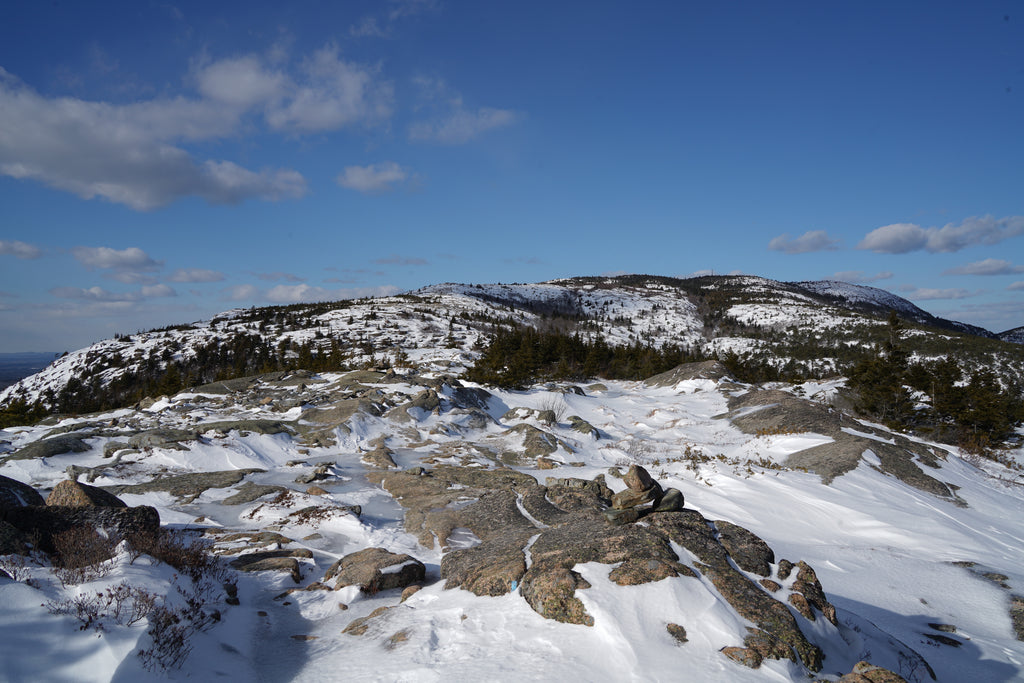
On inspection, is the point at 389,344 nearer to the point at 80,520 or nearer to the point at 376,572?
the point at 80,520

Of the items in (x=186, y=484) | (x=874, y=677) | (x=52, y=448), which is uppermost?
(x=52, y=448)

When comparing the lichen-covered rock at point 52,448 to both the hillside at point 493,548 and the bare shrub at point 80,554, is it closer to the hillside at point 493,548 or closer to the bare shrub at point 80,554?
the hillside at point 493,548

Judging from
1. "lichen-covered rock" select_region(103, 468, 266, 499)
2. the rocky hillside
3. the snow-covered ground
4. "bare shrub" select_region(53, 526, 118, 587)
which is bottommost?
the snow-covered ground

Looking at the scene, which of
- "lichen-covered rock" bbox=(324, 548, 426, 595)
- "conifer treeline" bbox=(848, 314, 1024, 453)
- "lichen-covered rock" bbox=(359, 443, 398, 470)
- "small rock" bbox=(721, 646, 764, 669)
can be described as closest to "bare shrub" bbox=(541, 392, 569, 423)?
"lichen-covered rock" bbox=(359, 443, 398, 470)

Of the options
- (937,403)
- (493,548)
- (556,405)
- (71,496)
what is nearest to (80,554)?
(71,496)

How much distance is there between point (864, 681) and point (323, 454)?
1709 cm

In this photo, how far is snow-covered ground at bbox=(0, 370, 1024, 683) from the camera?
15.7 feet

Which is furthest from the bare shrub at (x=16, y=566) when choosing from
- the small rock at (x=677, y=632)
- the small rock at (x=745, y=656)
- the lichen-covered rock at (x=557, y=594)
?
the small rock at (x=745, y=656)

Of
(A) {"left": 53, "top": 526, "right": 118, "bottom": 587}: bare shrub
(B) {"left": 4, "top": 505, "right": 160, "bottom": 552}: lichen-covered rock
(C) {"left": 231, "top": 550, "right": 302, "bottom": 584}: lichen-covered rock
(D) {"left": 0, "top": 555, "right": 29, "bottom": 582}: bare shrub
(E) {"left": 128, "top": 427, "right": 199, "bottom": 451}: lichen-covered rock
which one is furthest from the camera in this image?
(E) {"left": 128, "top": 427, "right": 199, "bottom": 451}: lichen-covered rock

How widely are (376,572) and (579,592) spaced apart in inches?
142

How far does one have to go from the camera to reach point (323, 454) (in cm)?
1767

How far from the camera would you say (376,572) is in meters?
7.55

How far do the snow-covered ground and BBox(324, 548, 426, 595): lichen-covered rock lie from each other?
0.64ft

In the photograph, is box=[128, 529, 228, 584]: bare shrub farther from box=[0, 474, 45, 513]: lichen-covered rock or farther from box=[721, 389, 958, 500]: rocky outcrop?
box=[721, 389, 958, 500]: rocky outcrop
